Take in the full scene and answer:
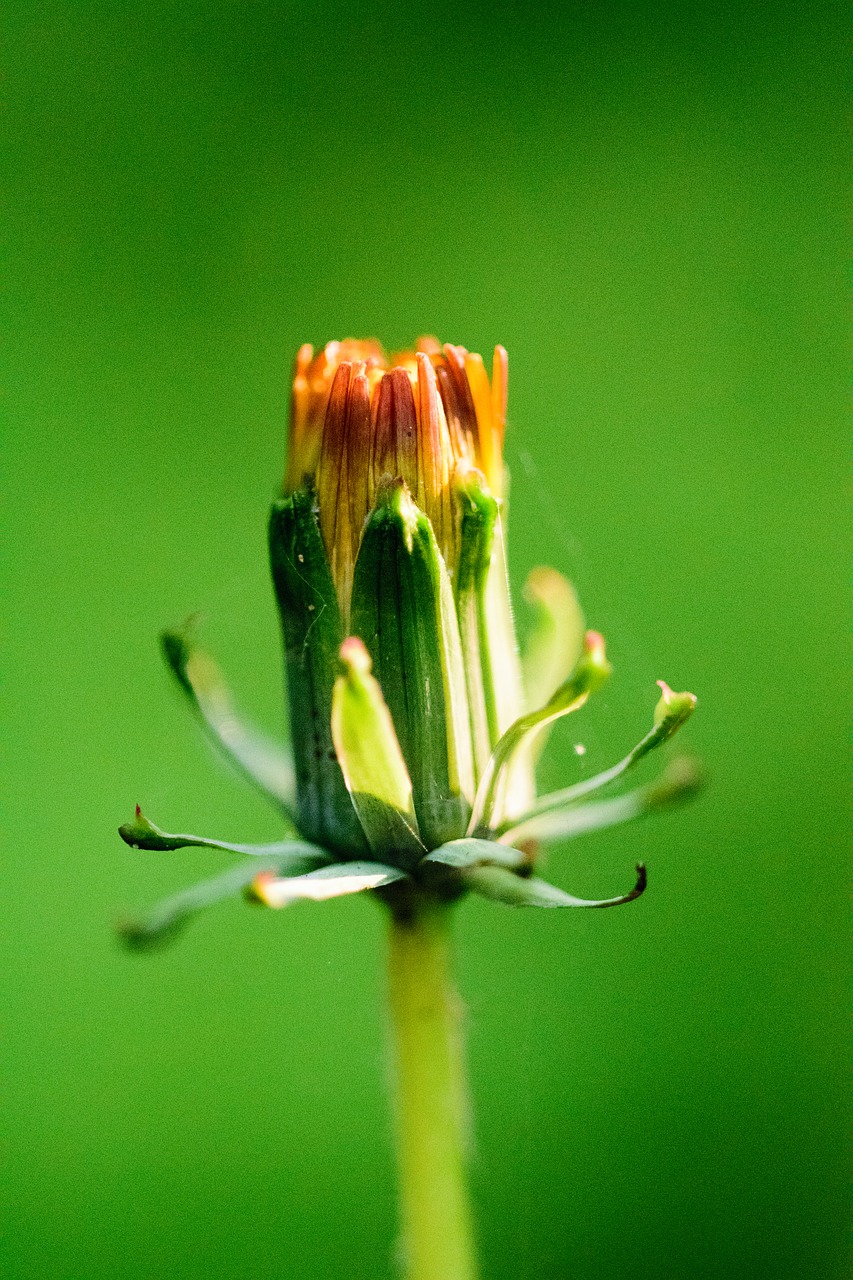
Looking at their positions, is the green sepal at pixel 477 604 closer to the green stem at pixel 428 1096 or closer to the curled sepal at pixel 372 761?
the curled sepal at pixel 372 761

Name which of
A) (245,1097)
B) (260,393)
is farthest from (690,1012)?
(260,393)

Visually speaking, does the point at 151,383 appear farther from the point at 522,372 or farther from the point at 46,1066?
the point at 46,1066

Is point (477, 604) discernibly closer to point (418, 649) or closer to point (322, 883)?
point (418, 649)

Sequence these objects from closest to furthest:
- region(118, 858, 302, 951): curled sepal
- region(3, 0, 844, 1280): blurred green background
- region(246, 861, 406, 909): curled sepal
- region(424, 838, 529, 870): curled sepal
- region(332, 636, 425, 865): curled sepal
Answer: region(246, 861, 406, 909): curled sepal, region(332, 636, 425, 865): curled sepal, region(424, 838, 529, 870): curled sepal, region(118, 858, 302, 951): curled sepal, region(3, 0, 844, 1280): blurred green background

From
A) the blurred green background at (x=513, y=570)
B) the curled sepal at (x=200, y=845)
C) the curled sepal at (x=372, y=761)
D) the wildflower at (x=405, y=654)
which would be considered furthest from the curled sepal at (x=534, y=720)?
the blurred green background at (x=513, y=570)

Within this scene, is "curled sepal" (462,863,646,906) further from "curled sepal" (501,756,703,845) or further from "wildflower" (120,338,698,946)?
"curled sepal" (501,756,703,845)

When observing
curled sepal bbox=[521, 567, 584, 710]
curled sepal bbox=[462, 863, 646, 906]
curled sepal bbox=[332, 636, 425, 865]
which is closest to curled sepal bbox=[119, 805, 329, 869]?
curled sepal bbox=[332, 636, 425, 865]

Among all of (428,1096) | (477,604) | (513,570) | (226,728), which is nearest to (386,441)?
(477,604)
